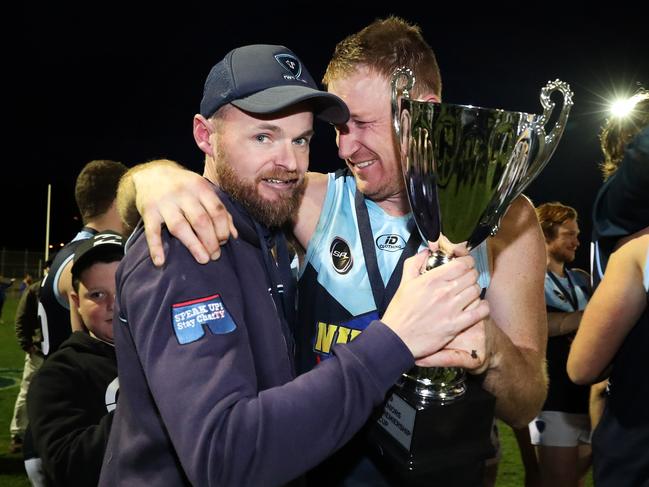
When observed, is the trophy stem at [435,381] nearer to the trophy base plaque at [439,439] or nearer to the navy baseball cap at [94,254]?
the trophy base plaque at [439,439]

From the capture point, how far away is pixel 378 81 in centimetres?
187

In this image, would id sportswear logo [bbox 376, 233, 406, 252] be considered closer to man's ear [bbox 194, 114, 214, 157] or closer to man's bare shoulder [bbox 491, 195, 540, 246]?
man's bare shoulder [bbox 491, 195, 540, 246]

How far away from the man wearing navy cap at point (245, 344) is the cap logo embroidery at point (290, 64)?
1.8 inches

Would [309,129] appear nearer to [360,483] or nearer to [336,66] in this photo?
[336,66]

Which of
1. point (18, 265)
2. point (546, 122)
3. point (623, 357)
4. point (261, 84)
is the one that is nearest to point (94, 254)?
point (261, 84)

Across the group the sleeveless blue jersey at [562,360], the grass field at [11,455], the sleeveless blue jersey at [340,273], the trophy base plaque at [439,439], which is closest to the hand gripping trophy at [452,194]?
the trophy base plaque at [439,439]

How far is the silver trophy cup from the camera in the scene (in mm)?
1245

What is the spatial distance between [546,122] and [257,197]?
733mm

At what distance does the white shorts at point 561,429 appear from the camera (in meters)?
3.79

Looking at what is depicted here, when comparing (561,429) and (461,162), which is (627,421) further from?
(561,429)

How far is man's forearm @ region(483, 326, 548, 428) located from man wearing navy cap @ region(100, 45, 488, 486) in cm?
27

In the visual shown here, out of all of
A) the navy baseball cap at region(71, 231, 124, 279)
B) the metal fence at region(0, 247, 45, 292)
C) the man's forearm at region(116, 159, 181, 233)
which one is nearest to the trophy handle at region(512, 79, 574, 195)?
the man's forearm at region(116, 159, 181, 233)

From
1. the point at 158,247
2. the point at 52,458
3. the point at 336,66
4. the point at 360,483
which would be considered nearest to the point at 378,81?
the point at 336,66

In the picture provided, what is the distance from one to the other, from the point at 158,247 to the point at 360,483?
3.26 feet
